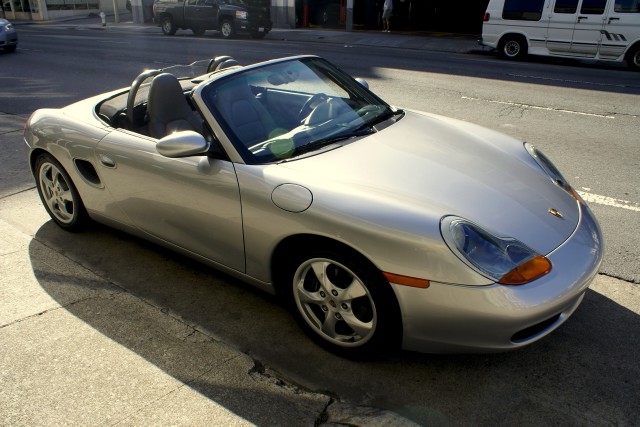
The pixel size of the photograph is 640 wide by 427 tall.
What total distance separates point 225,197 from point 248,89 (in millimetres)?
809

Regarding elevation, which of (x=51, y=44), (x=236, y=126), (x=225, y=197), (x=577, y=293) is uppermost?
(x=236, y=126)

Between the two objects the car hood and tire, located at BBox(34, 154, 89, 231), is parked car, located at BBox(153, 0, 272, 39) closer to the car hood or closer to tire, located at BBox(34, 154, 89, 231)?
tire, located at BBox(34, 154, 89, 231)

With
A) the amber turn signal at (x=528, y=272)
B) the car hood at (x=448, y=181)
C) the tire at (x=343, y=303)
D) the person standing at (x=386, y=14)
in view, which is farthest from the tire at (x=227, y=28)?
the amber turn signal at (x=528, y=272)

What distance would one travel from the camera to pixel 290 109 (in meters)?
3.46

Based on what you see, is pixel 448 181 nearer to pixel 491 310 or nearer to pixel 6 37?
pixel 491 310

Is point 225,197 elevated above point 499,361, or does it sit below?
above

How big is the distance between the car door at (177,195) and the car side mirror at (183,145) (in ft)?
Result: 0.36

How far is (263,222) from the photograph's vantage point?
283cm

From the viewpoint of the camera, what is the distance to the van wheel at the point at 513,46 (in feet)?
47.9

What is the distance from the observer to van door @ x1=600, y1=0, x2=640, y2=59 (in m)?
12.5

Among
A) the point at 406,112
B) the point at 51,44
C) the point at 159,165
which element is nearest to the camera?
the point at 159,165

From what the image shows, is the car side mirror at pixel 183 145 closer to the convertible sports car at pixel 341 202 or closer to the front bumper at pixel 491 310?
the convertible sports car at pixel 341 202

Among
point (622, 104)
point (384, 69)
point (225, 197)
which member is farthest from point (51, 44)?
point (225, 197)

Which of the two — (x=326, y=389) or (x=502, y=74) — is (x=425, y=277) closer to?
(x=326, y=389)
